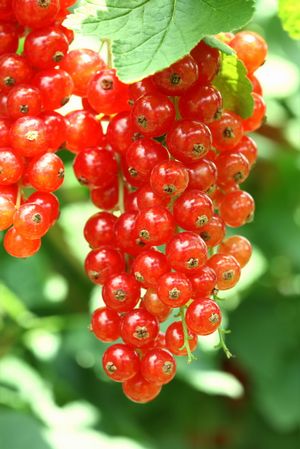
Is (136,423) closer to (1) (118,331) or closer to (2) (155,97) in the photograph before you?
(1) (118,331)

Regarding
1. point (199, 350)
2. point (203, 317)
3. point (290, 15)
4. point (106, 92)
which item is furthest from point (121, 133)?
point (199, 350)

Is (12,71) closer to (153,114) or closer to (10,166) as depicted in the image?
(10,166)

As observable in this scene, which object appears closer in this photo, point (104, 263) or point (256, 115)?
point (104, 263)

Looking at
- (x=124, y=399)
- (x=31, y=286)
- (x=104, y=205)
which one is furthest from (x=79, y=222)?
(x=104, y=205)

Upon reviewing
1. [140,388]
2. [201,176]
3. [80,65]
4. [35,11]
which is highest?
[35,11]

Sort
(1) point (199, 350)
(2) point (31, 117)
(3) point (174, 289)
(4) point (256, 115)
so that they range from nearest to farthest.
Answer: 1. (3) point (174, 289)
2. (2) point (31, 117)
3. (4) point (256, 115)
4. (1) point (199, 350)
